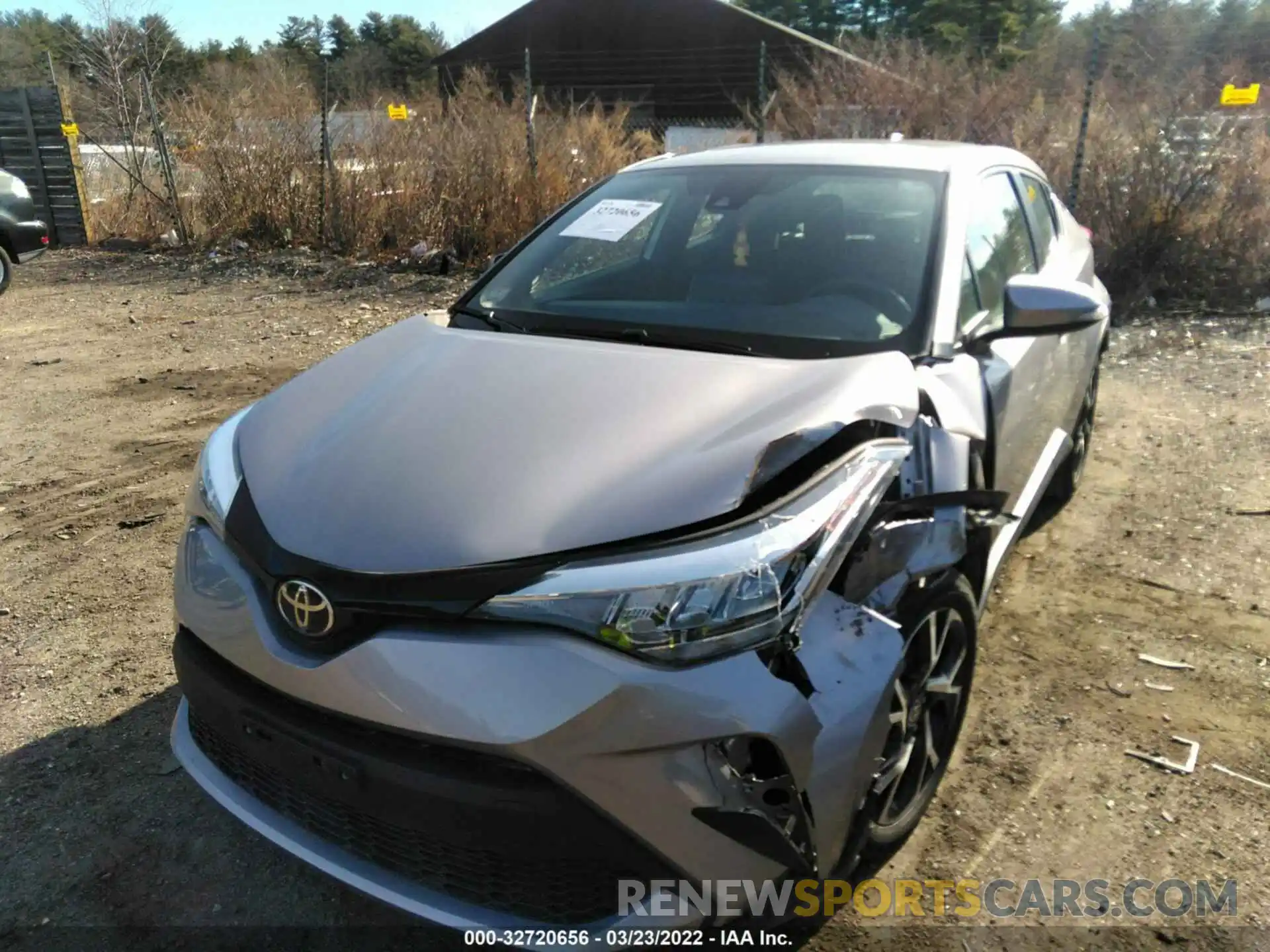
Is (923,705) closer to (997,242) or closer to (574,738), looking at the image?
(574,738)

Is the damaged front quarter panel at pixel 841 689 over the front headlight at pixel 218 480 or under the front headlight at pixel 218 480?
under

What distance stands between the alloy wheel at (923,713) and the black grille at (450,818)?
68 cm

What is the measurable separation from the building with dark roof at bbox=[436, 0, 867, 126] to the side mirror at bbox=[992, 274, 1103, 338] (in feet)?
69.7

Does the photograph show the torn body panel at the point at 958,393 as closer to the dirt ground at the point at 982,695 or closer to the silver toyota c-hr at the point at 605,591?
the silver toyota c-hr at the point at 605,591

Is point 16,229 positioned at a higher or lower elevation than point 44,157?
lower

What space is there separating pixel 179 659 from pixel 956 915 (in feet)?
6.19

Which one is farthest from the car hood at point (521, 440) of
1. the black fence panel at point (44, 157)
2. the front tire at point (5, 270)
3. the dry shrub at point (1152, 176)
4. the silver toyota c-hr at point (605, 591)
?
the black fence panel at point (44, 157)

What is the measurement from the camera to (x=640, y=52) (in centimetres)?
2902

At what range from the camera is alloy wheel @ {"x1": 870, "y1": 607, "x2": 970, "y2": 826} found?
7.16 ft

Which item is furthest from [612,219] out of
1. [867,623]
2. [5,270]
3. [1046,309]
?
[5,270]

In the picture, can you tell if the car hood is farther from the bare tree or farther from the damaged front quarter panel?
the bare tree

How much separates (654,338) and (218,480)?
3.85 feet

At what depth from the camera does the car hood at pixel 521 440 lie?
1.82 m

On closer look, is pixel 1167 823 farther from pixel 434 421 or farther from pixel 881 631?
pixel 434 421
